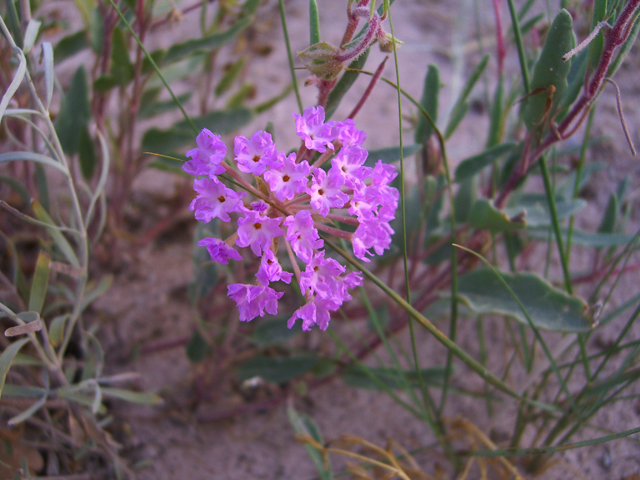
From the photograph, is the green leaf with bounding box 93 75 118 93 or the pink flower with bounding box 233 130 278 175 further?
the green leaf with bounding box 93 75 118 93

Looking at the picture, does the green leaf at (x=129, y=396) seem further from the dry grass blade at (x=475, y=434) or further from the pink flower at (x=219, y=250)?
the dry grass blade at (x=475, y=434)

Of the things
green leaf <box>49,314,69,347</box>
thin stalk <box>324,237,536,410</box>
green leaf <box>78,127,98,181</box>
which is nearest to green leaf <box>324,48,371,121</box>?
thin stalk <box>324,237,536,410</box>

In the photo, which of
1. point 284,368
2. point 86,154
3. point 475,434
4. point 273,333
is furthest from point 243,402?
point 86,154

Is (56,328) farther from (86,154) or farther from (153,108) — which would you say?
(153,108)

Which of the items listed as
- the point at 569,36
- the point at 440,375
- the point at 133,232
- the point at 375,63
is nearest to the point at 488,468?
the point at 440,375

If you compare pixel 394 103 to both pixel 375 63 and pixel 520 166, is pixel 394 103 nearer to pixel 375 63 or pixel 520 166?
pixel 375 63

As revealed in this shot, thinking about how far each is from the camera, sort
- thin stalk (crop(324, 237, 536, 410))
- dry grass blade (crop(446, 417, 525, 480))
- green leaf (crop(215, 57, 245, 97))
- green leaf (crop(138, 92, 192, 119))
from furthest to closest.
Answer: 1. green leaf (crop(215, 57, 245, 97))
2. green leaf (crop(138, 92, 192, 119))
3. dry grass blade (crop(446, 417, 525, 480))
4. thin stalk (crop(324, 237, 536, 410))

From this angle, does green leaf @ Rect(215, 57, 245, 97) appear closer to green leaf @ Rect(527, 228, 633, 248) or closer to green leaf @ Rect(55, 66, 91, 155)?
green leaf @ Rect(55, 66, 91, 155)
